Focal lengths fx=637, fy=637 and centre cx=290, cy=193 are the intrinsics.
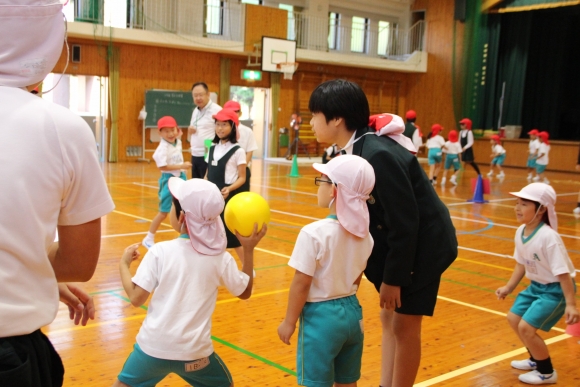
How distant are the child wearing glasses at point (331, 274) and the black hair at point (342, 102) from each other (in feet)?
0.95

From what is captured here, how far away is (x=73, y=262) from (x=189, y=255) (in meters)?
1.36

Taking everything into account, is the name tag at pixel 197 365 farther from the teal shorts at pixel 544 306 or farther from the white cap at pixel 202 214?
the teal shorts at pixel 544 306

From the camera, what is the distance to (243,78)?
23.3 metres

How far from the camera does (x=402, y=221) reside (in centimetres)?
292

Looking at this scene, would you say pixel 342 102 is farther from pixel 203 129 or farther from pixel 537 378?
pixel 203 129

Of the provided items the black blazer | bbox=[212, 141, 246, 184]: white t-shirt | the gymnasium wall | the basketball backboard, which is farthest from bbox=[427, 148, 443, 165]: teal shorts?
the black blazer

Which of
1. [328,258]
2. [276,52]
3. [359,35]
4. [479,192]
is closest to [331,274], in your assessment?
[328,258]

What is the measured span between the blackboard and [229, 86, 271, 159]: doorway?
290 centimetres

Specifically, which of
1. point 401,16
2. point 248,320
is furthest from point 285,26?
point 248,320

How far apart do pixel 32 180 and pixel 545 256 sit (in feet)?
11.8

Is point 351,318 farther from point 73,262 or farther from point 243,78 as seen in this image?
point 243,78

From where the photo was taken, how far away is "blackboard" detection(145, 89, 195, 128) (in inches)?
818

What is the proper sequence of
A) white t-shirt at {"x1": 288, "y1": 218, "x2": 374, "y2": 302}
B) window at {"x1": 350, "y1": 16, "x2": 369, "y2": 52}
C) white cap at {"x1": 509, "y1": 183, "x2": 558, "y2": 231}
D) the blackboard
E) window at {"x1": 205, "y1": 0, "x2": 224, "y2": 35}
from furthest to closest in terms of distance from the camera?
1. window at {"x1": 350, "y1": 16, "x2": 369, "y2": 52}
2. window at {"x1": 205, "y1": 0, "x2": 224, "y2": 35}
3. the blackboard
4. white cap at {"x1": 509, "y1": 183, "x2": 558, "y2": 231}
5. white t-shirt at {"x1": 288, "y1": 218, "x2": 374, "y2": 302}

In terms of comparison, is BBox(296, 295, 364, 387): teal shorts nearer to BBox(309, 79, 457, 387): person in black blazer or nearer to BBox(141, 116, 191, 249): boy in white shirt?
BBox(309, 79, 457, 387): person in black blazer
